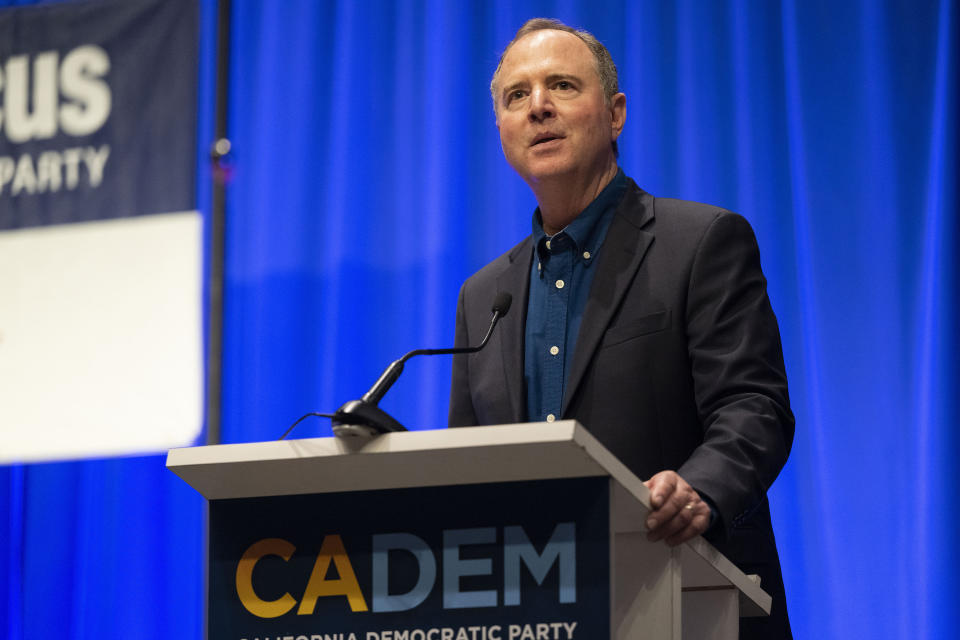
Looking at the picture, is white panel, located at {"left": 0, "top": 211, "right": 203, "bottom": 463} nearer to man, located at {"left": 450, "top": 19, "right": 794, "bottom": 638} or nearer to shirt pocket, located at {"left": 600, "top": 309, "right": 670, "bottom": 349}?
man, located at {"left": 450, "top": 19, "right": 794, "bottom": 638}

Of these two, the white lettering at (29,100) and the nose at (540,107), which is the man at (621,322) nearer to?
the nose at (540,107)

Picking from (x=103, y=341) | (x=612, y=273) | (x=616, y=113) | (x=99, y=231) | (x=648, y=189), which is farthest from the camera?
(x=99, y=231)

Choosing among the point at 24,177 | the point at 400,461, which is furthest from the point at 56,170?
the point at 400,461

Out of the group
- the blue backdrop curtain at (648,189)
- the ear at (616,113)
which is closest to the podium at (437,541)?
the ear at (616,113)

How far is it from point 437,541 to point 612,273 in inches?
27.8

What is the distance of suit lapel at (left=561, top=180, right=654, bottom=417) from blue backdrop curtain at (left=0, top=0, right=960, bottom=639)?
1.42 m

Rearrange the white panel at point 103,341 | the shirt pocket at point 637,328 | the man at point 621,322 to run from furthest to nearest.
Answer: the white panel at point 103,341 < the shirt pocket at point 637,328 < the man at point 621,322

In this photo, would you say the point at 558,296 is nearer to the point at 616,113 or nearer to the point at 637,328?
the point at 637,328

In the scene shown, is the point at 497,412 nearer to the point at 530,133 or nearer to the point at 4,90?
the point at 530,133

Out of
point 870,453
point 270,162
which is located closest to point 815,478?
point 870,453

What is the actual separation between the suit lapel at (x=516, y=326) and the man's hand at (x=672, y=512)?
21.5 inches

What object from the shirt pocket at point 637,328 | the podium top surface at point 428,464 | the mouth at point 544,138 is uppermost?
the mouth at point 544,138

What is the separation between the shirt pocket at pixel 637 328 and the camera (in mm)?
1758

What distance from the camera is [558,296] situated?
192 centimetres
